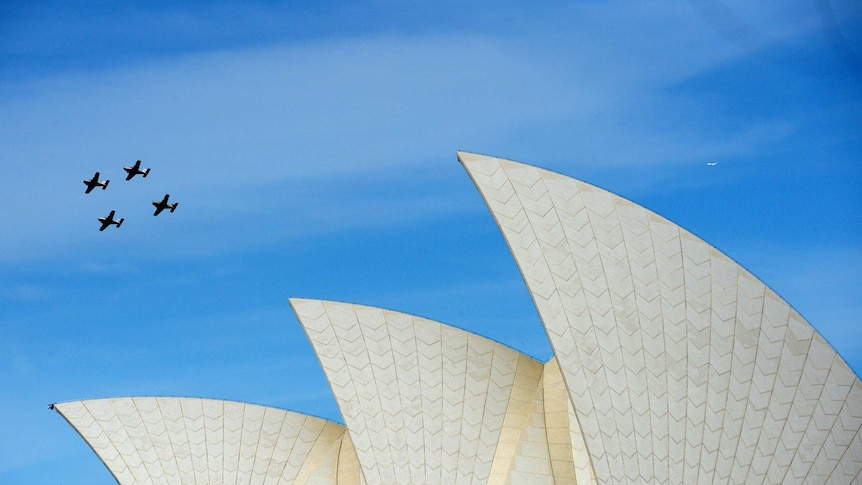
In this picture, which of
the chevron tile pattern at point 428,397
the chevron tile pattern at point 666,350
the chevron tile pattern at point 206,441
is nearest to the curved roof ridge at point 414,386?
the chevron tile pattern at point 428,397

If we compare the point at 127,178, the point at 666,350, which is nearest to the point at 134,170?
the point at 127,178

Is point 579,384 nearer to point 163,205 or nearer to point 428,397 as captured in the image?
point 428,397

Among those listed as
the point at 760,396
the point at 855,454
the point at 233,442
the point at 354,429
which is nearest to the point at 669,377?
the point at 760,396

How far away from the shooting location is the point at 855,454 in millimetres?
39500

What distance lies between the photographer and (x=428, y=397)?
4650 centimetres

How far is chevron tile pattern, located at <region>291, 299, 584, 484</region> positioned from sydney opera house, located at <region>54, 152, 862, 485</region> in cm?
6

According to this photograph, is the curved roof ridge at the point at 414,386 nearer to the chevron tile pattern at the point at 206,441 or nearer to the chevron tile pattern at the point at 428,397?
the chevron tile pattern at the point at 428,397

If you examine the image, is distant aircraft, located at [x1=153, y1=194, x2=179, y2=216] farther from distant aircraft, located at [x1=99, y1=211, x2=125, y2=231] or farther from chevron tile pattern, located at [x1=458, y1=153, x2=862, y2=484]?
chevron tile pattern, located at [x1=458, y1=153, x2=862, y2=484]

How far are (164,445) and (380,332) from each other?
410 inches

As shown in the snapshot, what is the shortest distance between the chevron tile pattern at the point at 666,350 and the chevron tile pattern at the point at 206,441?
39.8ft

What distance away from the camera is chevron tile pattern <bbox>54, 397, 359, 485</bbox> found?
159ft

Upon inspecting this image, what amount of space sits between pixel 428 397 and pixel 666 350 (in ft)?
32.7

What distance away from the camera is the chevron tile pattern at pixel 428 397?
44875 millimetres

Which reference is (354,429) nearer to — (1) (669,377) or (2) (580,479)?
(2) (580,479)
